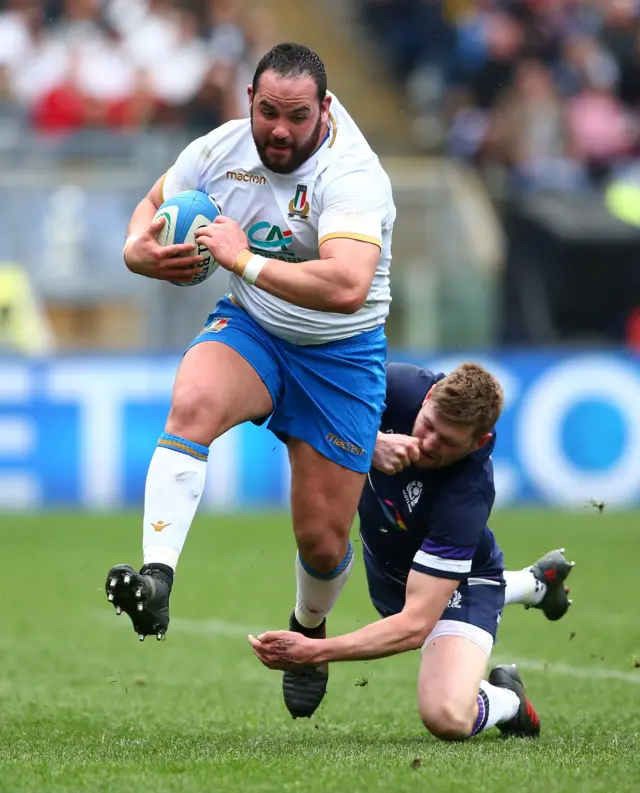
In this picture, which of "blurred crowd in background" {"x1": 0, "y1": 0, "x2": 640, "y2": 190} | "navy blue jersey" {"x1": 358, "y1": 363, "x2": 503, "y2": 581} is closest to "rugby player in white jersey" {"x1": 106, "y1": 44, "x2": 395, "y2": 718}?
"navy blue jersey" {"x1": 358, "y1": 363, "x2": 503, "y2": 581}

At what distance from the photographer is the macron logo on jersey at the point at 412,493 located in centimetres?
573

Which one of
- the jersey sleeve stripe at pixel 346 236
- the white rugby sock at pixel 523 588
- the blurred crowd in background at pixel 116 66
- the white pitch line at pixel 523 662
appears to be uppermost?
the blurred crowd in background at pixel 116 66

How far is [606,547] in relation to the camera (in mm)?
11562

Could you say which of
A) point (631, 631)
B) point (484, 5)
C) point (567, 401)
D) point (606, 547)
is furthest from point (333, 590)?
point (484, 5)

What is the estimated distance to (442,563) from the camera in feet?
17.8

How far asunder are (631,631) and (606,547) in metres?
3.45

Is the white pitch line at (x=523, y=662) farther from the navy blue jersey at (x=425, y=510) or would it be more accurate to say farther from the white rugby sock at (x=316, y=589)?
the white rugby sock at (x=316, y=589)

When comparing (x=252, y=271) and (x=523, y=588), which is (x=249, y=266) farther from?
(x=523, y=588)

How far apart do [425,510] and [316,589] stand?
0.73 meters

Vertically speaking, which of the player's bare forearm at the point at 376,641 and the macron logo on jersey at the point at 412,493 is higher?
the macron logo on jersey at the point at 412,493

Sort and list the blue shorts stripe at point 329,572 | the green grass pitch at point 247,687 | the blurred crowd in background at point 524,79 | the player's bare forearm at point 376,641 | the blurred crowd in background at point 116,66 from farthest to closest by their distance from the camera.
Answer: the blurred crowd in background at point 524,79 < the blurred crowd in background at point 116,66 < the blue shorts stripe at point 329,572 < the player's bare forearm at point 376,641 < the green grass pitch at point 247,687

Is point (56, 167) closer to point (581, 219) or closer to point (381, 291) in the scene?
point (581, 219)

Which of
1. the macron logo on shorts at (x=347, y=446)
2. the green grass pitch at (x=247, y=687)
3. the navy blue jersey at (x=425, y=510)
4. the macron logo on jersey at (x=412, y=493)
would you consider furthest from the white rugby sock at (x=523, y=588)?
the macron logo on shorts at (x=347, y=446)

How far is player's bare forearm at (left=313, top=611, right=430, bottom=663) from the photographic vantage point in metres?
4.95
